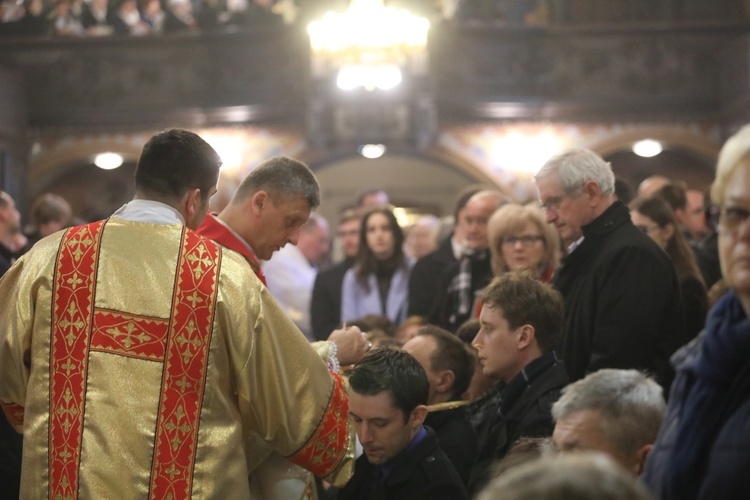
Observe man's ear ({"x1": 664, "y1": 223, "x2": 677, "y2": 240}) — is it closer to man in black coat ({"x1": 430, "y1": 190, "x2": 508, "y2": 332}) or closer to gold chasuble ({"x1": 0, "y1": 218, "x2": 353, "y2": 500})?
man in black coat ({"x1": 430, "y1": 190, "x2": 508, "y2": 332})

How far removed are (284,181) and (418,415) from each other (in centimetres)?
85

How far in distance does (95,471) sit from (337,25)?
8.74 m

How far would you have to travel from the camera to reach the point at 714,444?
198 cm

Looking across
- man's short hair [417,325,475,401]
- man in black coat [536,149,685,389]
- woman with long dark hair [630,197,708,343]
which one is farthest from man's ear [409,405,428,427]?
woman with long dark hair [630,197,708,343]

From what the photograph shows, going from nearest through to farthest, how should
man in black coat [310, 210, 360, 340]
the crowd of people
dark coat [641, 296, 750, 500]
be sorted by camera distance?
dark coat [641, 296, 750, 500] < the crowd of people < man in black coat [310, 210, 360, 340]

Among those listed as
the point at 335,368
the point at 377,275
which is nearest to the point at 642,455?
the point at 335,368

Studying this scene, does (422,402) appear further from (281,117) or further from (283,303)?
(281,117)

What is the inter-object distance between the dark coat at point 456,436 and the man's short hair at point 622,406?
48.3 inches

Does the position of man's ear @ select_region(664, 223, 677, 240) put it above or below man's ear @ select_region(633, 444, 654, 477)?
above

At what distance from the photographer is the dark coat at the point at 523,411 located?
3445 millimetres

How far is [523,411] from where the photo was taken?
352 centimetres

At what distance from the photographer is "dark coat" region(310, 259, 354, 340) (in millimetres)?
6391

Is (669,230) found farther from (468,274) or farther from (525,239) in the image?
(468,274)

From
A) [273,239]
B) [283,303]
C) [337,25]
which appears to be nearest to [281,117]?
[337,25]
